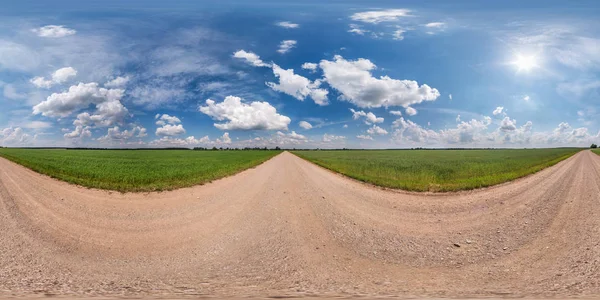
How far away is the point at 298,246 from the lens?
7352 mm

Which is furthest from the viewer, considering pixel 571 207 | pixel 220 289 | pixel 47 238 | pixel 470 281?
pixel 571 207

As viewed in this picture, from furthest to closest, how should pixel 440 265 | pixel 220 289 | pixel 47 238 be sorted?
pixel 47 238, pixel 440 265, pixel 220 289

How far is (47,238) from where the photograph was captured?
8.02 meters

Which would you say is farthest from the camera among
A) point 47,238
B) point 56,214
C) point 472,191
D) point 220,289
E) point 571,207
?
point 472,191

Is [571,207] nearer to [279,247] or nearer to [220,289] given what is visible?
[279,247]

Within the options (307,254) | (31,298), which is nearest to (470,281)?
(307,254)

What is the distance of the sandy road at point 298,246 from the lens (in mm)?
5512

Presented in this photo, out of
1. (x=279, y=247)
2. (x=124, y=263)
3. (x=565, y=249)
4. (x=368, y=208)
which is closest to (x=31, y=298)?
(x=124, y=263)

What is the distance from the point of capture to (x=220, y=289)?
531cm

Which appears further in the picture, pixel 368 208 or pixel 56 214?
pixel 368 208

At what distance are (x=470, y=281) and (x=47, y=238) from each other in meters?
9.69

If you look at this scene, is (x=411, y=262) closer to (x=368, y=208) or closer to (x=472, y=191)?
(x=368, y=208)

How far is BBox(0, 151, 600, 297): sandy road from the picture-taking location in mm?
5512

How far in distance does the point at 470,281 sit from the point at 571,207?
29.2 ft
